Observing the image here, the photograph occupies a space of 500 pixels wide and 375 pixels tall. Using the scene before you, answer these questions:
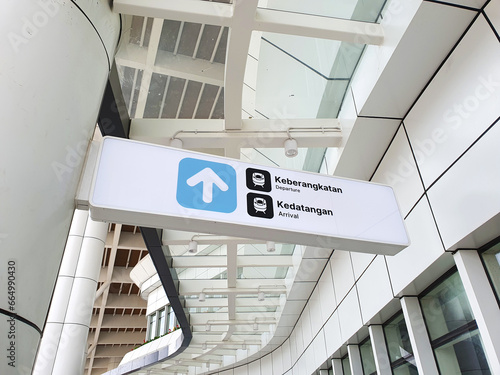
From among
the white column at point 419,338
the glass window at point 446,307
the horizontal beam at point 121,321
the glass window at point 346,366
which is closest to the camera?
the glass window at point 446,307

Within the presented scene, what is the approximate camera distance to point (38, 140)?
1848 mm

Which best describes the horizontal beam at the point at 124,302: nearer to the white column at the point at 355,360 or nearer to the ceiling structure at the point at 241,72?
the ceiling structure at the point at 241,72

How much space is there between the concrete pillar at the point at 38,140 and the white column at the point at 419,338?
11.8ft

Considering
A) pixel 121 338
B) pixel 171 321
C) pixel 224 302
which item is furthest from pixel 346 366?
pixel 121 338

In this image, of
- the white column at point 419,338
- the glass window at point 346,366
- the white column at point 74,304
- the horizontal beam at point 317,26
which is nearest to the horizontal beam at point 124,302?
the white column at point 74,304

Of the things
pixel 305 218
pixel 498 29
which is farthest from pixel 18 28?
pixel 498 29

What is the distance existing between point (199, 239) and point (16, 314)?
201 inches

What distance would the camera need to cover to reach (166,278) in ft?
25.4

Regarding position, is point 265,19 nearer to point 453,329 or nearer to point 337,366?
point 453,329

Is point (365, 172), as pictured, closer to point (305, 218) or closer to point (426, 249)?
point (426, 249)

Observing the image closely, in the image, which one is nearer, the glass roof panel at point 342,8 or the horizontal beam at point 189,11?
the horizontal beam at point 189,11

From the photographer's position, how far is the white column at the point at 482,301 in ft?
9.36

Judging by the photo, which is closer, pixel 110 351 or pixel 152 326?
pixel 152 326

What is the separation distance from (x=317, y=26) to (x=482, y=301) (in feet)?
8.65
